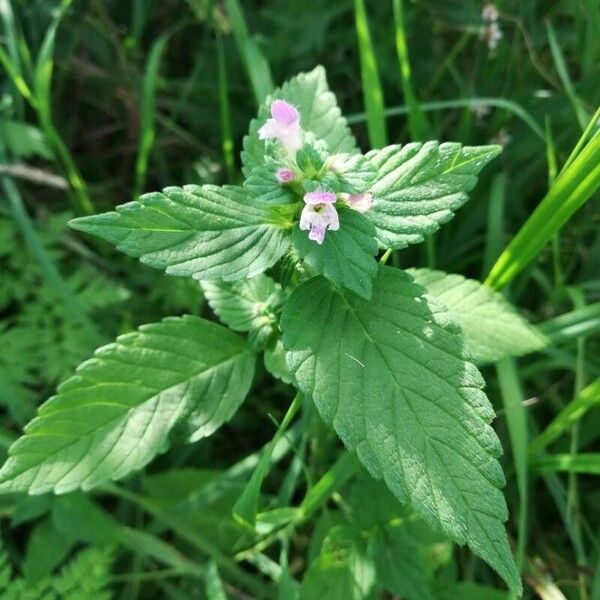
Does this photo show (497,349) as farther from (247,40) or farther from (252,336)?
(247,40)

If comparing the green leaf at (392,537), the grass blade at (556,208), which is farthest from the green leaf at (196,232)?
the green leaf at (392,537)

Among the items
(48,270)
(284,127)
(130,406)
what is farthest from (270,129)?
(48,270)

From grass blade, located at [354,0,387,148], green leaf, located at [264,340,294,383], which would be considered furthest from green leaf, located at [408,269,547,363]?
grass blade, located at [354,0,387,148]

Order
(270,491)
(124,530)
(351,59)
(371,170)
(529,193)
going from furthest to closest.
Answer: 1. (351,59)
2. (529,193)
3. (270,491)
4. (124,530)
5. (371,170)

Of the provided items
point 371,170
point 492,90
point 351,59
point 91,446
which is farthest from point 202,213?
point 351,59

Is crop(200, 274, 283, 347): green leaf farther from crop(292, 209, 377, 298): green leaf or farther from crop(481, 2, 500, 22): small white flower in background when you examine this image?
crop(481, 2, 500, 22): small white flower in background
